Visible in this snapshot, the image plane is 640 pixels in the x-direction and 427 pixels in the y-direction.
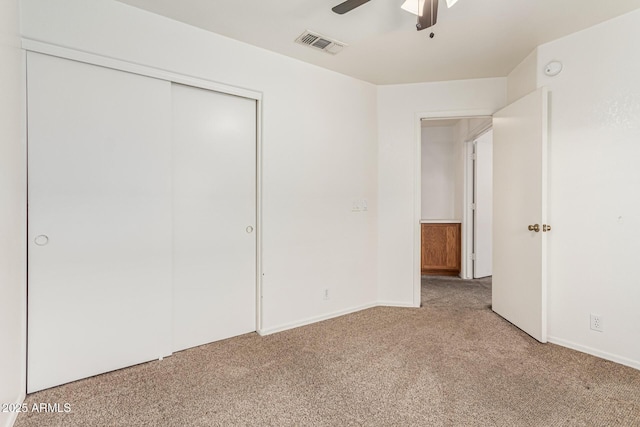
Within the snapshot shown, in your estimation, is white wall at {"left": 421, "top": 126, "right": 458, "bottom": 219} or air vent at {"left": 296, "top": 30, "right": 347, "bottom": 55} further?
white wall at {"left": 421, "top": 126, "right": 458, "bottom": 219}

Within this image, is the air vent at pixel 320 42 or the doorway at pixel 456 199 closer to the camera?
the air vent at pixel 320 42

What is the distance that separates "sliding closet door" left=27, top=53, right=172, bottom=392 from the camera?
1.80m

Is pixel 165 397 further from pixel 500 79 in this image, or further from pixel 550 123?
pixel 500 79

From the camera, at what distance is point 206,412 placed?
5.37ft

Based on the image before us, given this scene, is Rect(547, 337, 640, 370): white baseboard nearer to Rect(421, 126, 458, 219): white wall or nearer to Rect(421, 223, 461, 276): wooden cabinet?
Rect(421, 223, 461, 276): wooden cabinet

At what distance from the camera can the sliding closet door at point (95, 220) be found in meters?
1.80

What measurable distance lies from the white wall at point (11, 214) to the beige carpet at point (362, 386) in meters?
0.30

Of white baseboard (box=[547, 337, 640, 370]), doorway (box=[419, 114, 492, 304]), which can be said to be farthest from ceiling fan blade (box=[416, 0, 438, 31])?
doorway (box=[419, 114, 492, 304])

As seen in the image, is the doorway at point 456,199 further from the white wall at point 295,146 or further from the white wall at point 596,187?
the white wall at point 295,146

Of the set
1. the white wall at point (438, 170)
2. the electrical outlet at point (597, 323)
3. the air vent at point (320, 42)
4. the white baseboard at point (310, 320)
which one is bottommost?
the white baseboard at point (310, 320)

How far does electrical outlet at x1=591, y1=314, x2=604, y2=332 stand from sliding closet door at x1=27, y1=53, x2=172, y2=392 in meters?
3.15

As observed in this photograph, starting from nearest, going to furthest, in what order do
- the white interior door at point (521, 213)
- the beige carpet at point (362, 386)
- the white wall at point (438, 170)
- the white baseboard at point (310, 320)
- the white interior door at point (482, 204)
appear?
1. the beige carpet at point (362, 386)
2. the white interior door at point (521, 213)
3. the white baseboard at point (310, 320)
4. the white interior door at point (482, 204)
5. the white wall at point (438, 170)

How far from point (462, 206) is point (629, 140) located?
8.84 ft

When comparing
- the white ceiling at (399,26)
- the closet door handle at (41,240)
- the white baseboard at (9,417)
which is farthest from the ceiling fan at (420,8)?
the white baseboard at (9,417)
